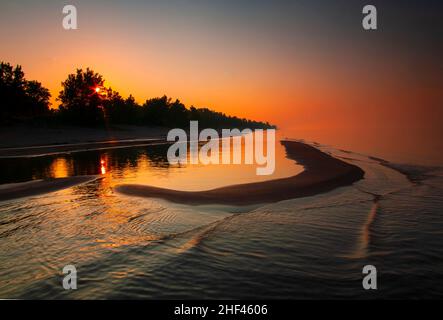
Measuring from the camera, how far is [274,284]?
5488mm

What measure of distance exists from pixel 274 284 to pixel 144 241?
3799 mm

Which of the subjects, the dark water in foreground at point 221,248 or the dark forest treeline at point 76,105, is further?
the dark forest treeline at point 76,105

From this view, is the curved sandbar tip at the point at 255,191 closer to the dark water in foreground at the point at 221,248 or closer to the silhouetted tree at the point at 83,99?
the dark water in foreground at the point at 221,248

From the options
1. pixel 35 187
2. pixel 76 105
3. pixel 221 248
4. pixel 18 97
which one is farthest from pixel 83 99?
pixel 221 248

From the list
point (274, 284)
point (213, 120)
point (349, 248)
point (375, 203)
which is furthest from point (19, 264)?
point (213, 120)

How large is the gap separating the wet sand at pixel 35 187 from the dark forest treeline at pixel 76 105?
1842 inches

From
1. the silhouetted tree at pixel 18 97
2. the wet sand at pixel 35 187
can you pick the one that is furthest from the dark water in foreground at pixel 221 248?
the silhouetted tree at pixel 18 97

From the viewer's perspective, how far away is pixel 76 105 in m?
71.5

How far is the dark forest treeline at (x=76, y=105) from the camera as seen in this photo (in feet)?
179

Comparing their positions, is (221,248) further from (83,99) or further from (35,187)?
(83,99)

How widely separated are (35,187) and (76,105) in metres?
→ 65.4

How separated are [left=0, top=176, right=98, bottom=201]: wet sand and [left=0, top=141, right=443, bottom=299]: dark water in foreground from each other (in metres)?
1.50

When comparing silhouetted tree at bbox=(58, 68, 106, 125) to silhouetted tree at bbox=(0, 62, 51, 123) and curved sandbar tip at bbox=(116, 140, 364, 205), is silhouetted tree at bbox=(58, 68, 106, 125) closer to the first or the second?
silhouetted tree at bbox=(0, 62, 51, 123)
